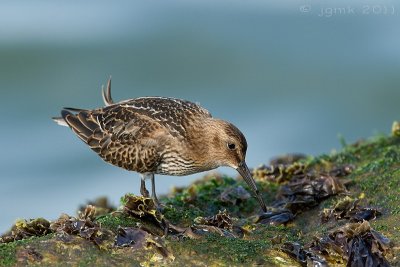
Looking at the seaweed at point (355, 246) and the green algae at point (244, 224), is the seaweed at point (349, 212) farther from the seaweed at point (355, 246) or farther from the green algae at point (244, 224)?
the seaweed at point (355, 246)

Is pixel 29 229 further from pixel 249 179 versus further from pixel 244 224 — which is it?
pixel 249 179

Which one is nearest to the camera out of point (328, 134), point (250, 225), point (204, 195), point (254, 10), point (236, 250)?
point (236, 250)

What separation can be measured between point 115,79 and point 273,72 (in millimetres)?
3692

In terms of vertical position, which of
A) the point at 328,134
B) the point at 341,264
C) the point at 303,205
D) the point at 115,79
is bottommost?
the point at 341,264

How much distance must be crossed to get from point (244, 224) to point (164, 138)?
1.36m

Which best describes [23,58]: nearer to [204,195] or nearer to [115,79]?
[115,79]

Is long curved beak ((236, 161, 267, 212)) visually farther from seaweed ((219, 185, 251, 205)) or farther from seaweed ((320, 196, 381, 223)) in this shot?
seaweed ((320, 196, 381, 223))

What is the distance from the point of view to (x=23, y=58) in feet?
62.0

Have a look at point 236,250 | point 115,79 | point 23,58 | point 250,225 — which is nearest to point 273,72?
point 115,79

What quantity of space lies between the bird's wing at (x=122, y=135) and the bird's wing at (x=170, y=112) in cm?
7

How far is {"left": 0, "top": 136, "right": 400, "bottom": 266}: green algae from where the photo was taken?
5348 mm

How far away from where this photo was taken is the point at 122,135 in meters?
7.87

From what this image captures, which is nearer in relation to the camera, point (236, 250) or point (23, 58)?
point (236, 250)

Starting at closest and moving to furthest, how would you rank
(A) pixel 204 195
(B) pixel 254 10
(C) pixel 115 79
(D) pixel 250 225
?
(D) pixel 250 225 → (A) pixel 204 195 → (C) pixel 115 79 → (B) pixel 254 10
